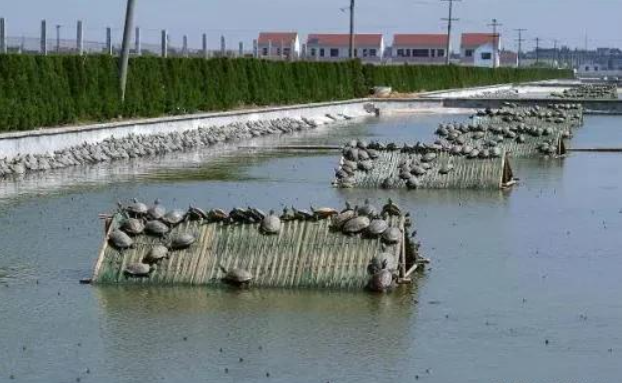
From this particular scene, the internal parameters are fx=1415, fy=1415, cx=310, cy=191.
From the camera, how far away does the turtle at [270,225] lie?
528 inches

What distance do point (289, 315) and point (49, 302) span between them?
224cm

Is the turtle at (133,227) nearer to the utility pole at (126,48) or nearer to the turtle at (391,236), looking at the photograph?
the turtle at (391,236)

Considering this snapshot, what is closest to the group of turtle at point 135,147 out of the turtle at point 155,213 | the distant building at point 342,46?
the turtle at point 155,213

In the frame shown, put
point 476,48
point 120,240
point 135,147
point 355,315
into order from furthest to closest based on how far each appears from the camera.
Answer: point 476,48 < point 135,147 < point 120,240 < point 355,315

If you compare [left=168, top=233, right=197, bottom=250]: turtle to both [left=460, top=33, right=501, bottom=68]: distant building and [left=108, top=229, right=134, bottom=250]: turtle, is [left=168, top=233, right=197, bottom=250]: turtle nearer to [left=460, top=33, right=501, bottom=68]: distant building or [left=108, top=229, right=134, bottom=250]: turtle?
[left=108, top=229, right=134, bottom=250]: turtle

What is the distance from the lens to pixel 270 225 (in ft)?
44.0

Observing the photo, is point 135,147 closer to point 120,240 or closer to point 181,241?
point 120,240

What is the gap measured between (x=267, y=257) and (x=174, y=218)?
3.39ft

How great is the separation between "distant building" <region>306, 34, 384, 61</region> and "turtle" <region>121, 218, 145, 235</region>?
477ft

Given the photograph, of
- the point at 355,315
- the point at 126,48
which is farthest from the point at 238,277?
the point at 126,48

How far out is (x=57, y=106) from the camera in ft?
101

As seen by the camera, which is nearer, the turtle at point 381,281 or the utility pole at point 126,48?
the turtle at point 381,281

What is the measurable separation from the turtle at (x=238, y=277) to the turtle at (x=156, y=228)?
2.60ft

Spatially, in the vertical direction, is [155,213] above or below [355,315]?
above
